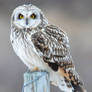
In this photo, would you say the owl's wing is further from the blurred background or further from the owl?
the blurred background

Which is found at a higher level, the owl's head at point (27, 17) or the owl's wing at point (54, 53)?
the owl's head at point (27, 17)

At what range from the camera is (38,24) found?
825 centimetres

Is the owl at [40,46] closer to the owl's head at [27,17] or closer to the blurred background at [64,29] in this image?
the owl's head at [27,17]

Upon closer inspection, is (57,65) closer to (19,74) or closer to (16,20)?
(16,20)

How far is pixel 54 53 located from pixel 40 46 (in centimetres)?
16

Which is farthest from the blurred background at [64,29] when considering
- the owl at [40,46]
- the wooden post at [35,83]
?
the wooden post at [35,83]

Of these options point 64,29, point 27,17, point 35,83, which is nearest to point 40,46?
point 27,17

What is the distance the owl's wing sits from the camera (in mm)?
Result: 8156

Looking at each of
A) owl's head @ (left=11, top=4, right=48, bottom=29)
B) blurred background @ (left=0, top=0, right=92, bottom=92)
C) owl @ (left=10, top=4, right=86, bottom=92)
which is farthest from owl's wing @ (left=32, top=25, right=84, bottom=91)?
blurred background @ (left=0, top=0, right=92, bottom=92)

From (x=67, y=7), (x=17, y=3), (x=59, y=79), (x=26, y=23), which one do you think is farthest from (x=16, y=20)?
(x=67, y=7)

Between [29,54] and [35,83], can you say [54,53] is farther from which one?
[35,83]

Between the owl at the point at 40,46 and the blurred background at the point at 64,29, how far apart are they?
5379 mm

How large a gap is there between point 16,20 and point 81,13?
10594mm

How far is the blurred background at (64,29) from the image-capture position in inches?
582
